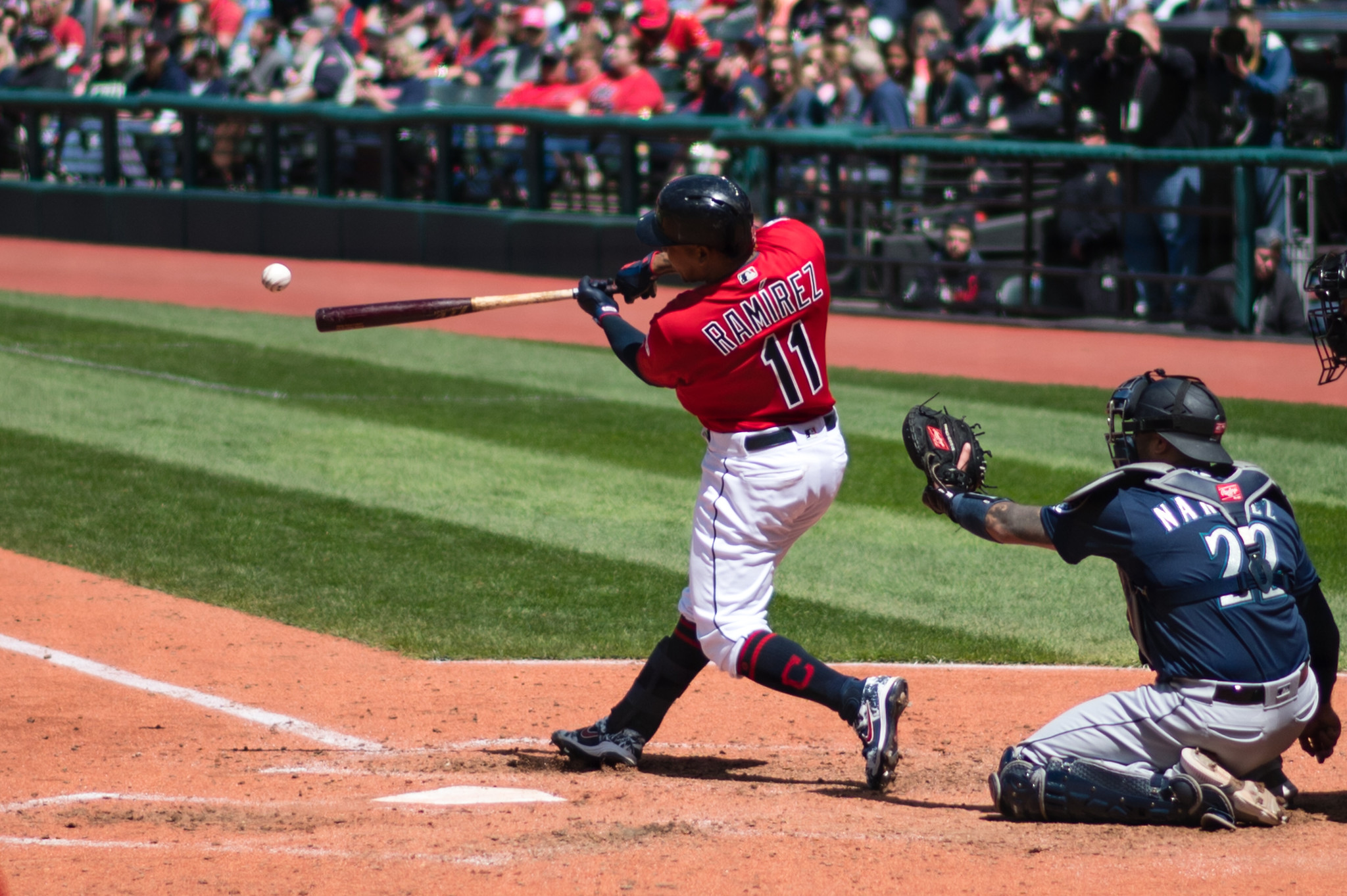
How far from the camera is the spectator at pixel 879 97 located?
1466 centimetres

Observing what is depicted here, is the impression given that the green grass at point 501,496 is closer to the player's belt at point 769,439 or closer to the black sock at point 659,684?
the black sock at point 659,684

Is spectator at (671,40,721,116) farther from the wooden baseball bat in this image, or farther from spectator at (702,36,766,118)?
the wooden baseball bat

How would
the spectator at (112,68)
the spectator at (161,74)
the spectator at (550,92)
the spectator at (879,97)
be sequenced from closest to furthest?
the spectator at (879,97), the spectator at (550,92), the spectator at (161,74), the spectator at (112,68)

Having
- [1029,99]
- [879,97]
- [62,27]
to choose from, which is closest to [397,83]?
[879,97]

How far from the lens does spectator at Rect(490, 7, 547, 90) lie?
58.9 feet

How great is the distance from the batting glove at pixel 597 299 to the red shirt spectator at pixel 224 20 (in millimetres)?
17709

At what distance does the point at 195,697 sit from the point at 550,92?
1198cm

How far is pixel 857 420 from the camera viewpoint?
10.1 metres

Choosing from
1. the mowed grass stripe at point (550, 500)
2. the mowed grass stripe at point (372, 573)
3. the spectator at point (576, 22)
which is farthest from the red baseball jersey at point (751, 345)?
the spectator at point (576, 22)

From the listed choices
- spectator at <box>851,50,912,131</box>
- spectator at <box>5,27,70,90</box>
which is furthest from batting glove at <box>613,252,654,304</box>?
spectator at <box>5,27,70,90</box>

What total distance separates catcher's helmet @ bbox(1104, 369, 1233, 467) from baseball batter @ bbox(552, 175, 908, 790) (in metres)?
0.78

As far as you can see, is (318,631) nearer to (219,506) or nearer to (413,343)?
(219,506)

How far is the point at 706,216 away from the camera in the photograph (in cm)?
430

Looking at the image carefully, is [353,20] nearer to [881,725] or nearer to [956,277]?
[956,277]
